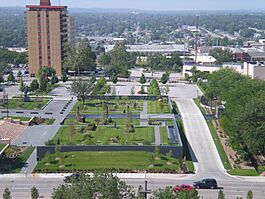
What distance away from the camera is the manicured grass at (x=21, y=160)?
32344mm

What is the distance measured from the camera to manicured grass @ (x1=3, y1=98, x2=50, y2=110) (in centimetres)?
5191

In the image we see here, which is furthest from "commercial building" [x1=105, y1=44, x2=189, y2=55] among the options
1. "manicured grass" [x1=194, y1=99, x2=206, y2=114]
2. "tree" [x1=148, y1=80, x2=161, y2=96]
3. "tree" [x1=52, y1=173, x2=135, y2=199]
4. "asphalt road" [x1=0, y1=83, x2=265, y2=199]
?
"tree" [x1=52, y1=173, x2=135, y2=199]

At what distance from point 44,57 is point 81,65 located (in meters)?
5.75

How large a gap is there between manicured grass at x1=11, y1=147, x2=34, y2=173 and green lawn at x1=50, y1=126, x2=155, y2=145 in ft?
6.76

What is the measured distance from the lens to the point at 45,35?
250 ft

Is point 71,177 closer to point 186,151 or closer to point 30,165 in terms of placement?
point 30,165

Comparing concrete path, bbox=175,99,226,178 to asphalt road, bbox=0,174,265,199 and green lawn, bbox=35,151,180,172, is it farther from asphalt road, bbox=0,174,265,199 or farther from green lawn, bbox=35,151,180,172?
green lawn, bbox=35,151,180,172

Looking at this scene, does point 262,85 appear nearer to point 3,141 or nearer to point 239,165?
point 239,165

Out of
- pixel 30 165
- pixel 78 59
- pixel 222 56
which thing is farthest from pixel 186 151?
pixel 222 56

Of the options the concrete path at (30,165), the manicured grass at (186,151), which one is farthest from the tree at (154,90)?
the concrete path at (30,165)

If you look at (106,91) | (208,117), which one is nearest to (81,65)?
(106,91)

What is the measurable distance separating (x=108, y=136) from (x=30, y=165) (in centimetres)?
794

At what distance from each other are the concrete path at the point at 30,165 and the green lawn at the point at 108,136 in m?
2.40

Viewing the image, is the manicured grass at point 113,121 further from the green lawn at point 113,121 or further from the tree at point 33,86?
the tree at point 33,86
